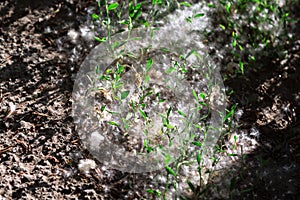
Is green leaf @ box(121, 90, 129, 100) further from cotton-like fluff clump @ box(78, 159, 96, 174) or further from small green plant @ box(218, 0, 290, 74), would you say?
small green plant @ box(218, 0, 290, 74)

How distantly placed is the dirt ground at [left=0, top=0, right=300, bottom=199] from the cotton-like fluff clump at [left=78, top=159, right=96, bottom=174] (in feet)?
0.09

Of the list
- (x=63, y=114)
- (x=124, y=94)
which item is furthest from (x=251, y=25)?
(x=63, y=114)

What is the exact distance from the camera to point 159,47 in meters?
2.81

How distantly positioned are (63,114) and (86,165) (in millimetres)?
378

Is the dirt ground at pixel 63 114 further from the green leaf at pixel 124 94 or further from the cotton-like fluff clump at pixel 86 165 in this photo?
the green leaf at pixel 124 94

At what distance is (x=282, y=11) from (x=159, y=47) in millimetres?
994

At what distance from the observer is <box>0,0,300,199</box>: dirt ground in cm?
220

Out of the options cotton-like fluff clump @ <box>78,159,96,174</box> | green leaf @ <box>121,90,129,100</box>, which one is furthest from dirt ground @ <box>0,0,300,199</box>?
green leaf @ <box>121,90,129,100</box>

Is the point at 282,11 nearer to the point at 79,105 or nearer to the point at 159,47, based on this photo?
the point at 159,47

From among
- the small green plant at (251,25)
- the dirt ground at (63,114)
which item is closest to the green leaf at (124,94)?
the dirt ground at (63,114)

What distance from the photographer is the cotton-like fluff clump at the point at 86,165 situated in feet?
7.38

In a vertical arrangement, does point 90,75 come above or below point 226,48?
below

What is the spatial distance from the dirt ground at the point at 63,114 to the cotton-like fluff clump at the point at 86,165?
0.03m

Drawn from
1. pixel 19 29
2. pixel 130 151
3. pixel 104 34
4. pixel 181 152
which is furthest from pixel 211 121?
pixel 19 29
